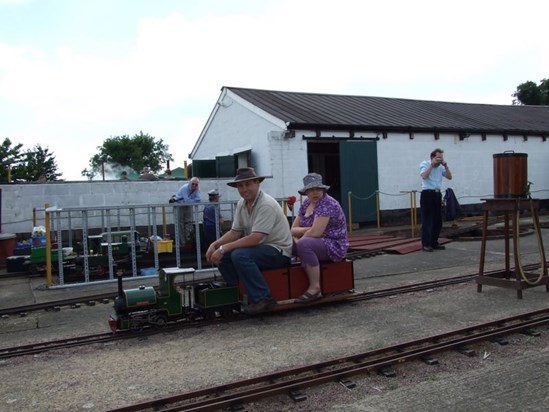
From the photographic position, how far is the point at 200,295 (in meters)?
5.52

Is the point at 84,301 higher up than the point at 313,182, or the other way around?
the point at 313,182

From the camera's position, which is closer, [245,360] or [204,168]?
[245,360]

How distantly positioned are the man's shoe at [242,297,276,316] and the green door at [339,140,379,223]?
10.1 m

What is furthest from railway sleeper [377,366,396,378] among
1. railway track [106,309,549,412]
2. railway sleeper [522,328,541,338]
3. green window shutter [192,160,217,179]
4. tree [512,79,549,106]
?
tree [512,79,549,106]

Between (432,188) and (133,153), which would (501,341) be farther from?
(133,153)

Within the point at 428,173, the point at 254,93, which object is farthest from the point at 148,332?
the point at 254,93

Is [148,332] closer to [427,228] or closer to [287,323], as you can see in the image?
[287,323]

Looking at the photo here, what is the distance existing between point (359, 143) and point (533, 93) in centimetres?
3733

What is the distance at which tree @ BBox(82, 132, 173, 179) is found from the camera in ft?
217

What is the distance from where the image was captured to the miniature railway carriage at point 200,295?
5.12 metres

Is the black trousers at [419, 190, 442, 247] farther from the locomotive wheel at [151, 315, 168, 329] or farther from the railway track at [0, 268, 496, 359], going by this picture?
the locomotive wheel at [151, 315, 168, 329]

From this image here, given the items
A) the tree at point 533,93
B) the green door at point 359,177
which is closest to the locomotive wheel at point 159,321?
the green door at point 359,177

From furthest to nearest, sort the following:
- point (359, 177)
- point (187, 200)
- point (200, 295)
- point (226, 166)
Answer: point (226, 166) < point (359, 177) < point (187, 200) < point (200, 295)

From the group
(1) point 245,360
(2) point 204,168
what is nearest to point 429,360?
(1) point 245,360
